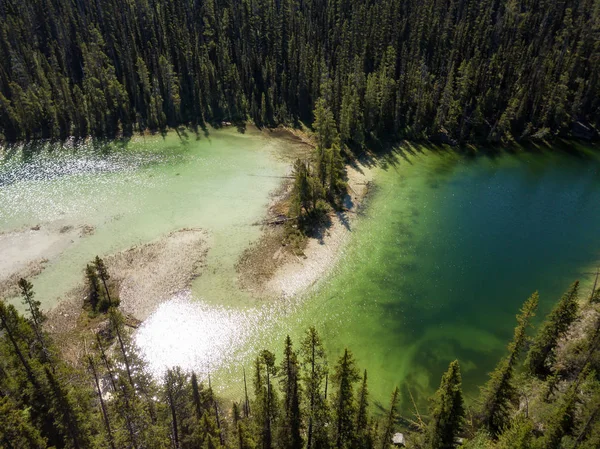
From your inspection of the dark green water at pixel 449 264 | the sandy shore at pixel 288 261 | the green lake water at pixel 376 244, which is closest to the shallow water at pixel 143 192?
the green lake water at pixel 376 244

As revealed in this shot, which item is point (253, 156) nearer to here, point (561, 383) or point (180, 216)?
point (180, 216)

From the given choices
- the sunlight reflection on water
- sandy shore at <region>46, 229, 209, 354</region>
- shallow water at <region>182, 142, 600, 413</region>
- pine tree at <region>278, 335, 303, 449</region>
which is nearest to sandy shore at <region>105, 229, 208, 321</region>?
sandy shore at <region>46, 229, 209, 354</region>

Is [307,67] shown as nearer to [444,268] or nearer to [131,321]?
[444,268]

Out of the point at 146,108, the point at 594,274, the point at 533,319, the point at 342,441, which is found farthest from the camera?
the point at 146,108

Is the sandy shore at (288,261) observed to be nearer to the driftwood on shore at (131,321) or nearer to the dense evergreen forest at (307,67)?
the driftwood on shore at (131,321)

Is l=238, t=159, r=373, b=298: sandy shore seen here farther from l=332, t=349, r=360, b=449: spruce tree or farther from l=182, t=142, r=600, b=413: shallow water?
l=332, t=349, r=360, b=449: spruce tree

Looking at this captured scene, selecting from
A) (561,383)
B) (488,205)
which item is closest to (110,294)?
(561,383)
